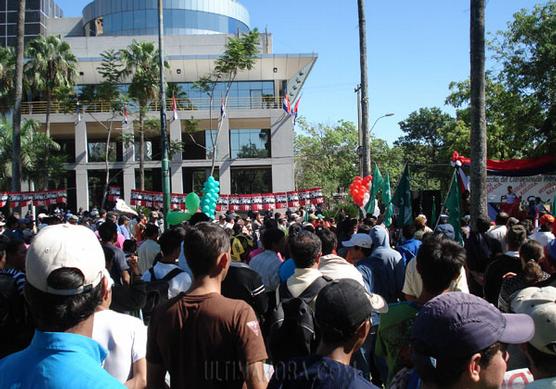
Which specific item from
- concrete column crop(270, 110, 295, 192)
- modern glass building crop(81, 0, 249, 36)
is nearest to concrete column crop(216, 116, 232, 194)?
concrete column crop(270, 110, 295, 192)

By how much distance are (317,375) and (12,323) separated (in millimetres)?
2103

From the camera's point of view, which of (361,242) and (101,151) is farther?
(101,151)

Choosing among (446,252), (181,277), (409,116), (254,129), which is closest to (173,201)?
(254,129)

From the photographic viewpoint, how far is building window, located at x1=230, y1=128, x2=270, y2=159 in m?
37.8

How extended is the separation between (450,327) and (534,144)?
27555 millimetres

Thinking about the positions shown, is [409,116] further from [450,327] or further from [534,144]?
[450,327]

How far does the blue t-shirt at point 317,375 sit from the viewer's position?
2209 millimetres

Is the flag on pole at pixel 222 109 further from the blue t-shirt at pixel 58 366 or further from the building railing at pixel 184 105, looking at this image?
the blue t-shirt at pixel 58 366

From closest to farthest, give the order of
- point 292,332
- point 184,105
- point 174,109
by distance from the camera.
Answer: point 292,332, point 174,109, point 184,105

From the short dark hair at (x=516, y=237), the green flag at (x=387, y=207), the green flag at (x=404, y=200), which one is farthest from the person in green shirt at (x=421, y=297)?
the green flag at (x=387, y=207)

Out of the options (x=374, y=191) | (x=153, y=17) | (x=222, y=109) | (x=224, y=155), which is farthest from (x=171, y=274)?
(x=153, y=17)

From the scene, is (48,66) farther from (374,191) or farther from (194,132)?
(374,191)

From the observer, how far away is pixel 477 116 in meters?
10.4

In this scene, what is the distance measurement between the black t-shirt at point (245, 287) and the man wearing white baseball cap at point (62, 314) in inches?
107
